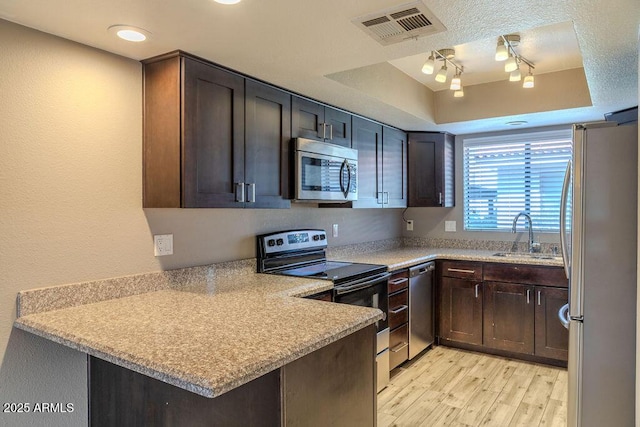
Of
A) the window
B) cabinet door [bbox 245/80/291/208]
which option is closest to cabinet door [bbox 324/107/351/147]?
cabinet door [bbox 245/80/291/208]

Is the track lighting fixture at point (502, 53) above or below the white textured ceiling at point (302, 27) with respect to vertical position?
above

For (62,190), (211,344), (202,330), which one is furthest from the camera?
(62,190)

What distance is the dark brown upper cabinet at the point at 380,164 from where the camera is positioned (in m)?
3.50

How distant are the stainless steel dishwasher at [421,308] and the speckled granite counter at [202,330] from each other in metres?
1.59

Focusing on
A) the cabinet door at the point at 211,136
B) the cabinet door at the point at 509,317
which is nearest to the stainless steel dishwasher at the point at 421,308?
the cabinet door at the point at 509,317

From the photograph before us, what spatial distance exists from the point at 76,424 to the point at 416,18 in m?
Result: 2.34

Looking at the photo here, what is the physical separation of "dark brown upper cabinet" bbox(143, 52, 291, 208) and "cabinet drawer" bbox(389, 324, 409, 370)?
5.25 ft

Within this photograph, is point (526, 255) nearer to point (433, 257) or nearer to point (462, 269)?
point (462, 269)

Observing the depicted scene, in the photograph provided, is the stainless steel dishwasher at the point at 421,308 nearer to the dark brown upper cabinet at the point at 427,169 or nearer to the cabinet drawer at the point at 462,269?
the cabinet drawer at the point at 462,269

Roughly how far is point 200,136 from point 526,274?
292 cm

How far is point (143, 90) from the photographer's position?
2205 mm

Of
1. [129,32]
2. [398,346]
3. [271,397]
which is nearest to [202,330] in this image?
[271,397]

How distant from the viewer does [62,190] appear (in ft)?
6.22

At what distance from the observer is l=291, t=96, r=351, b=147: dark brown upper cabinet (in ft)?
9.23
